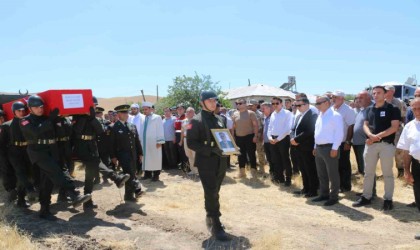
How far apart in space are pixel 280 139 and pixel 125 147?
3.71 metres

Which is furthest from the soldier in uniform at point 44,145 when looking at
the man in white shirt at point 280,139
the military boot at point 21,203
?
the man in white shirt at point 280,139

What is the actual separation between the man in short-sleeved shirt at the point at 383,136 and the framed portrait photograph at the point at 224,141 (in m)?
2.90

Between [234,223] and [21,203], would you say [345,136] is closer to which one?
[234,223]

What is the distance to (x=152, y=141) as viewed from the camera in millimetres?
10055

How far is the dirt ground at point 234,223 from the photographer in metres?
5.14

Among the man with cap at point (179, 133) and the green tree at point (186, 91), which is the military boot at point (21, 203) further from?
the green tree at point (186, 91)

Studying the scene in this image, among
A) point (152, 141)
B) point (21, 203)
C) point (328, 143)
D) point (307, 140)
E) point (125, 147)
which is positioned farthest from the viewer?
point (152, 141)

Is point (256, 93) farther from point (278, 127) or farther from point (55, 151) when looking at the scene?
point (55, 151)

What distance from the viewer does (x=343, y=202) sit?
735cm

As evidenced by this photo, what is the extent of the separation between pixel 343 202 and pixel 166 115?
6.20 metres

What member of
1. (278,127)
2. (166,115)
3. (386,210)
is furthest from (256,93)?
(386,210)

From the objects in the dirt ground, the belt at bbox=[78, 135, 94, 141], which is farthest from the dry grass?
the belt at bbox=[78, 135, 94, 141]

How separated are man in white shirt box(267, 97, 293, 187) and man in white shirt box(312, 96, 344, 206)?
5.01ft

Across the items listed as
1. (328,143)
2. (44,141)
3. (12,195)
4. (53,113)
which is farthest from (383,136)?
(12,195)
